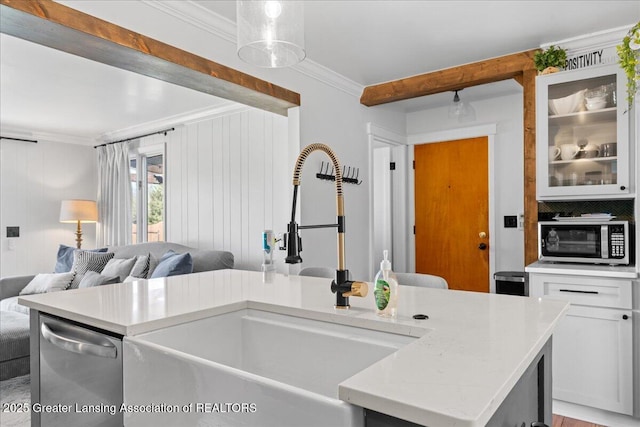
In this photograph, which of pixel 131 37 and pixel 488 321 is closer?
pixel 488 321

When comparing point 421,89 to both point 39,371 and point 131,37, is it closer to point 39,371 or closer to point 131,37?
point 131,37

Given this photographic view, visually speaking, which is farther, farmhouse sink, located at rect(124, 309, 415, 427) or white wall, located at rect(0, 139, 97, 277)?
white wall, located at rect(0, 139, 97, 277)

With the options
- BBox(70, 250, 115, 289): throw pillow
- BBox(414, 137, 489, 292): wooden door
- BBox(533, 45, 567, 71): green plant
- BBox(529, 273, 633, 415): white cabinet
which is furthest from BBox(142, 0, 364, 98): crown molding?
BBox(70, 250, 115, 289): throw pillow

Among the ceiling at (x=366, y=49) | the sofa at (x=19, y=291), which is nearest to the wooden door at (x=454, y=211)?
the ceiling at (x=366, y=49)

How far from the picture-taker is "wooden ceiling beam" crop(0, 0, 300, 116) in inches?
72.5

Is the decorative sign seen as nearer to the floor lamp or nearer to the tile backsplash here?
the tile backsplash

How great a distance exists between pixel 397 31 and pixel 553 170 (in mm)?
1425

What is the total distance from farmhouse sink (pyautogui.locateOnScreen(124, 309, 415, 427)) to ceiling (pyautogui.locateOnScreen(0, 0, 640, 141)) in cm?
178

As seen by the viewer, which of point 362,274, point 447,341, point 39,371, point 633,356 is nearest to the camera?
point 447,341

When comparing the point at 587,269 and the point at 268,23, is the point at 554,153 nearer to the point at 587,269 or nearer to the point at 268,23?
the point at 587,269

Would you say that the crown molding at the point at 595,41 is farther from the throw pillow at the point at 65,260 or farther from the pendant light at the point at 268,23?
the throw pillow at the point at 65,260

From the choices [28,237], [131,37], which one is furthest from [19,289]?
[131,37]

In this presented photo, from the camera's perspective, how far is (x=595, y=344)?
2529 mm

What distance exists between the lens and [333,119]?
148 inches
